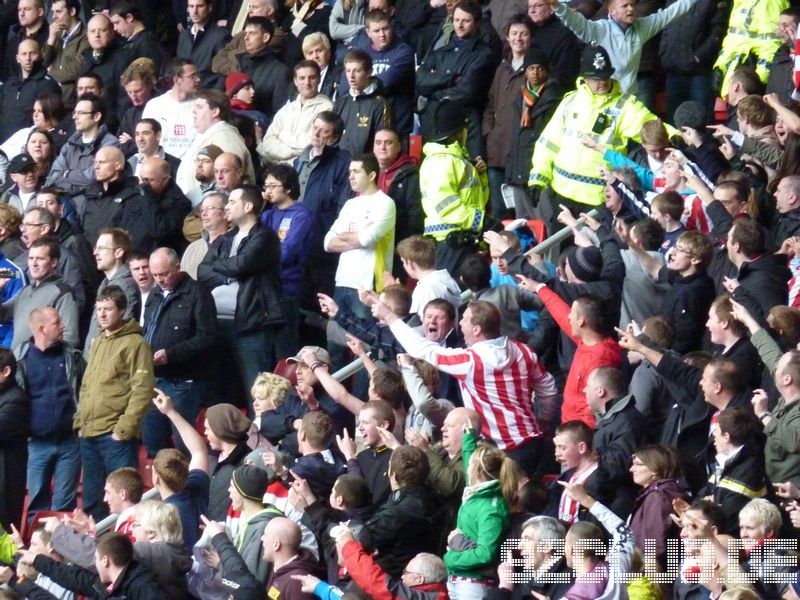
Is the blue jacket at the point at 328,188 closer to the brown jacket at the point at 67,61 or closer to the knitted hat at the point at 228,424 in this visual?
the knitted hat at the point at 228,424

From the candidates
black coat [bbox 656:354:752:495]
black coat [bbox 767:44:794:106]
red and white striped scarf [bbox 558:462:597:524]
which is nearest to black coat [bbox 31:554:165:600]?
red and white striped scarf [bbox 558:462:597:524]

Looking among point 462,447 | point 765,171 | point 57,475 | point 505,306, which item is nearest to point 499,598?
point 462,447

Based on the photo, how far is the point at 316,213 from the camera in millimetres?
14227

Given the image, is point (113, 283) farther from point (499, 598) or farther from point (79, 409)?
point (499, 598)

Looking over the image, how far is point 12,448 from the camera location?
12.1 meters

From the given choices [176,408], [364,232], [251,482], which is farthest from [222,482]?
[364,232]

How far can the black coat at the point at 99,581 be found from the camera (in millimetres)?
9656

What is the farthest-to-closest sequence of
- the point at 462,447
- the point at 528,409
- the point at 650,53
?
the point at 650,53 → the point at 528,409 → the point at 462,447

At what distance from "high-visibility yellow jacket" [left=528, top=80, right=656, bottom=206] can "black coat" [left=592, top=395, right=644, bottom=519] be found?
10.2ft

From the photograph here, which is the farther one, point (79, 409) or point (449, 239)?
point (449, 239)

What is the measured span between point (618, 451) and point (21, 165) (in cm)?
601

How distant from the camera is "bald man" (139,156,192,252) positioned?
45.1 ft

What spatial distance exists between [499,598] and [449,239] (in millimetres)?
4140

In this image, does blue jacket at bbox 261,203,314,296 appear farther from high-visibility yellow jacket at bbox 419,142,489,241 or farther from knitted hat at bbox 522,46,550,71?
knitted hat at bbox 522,46,550,71
